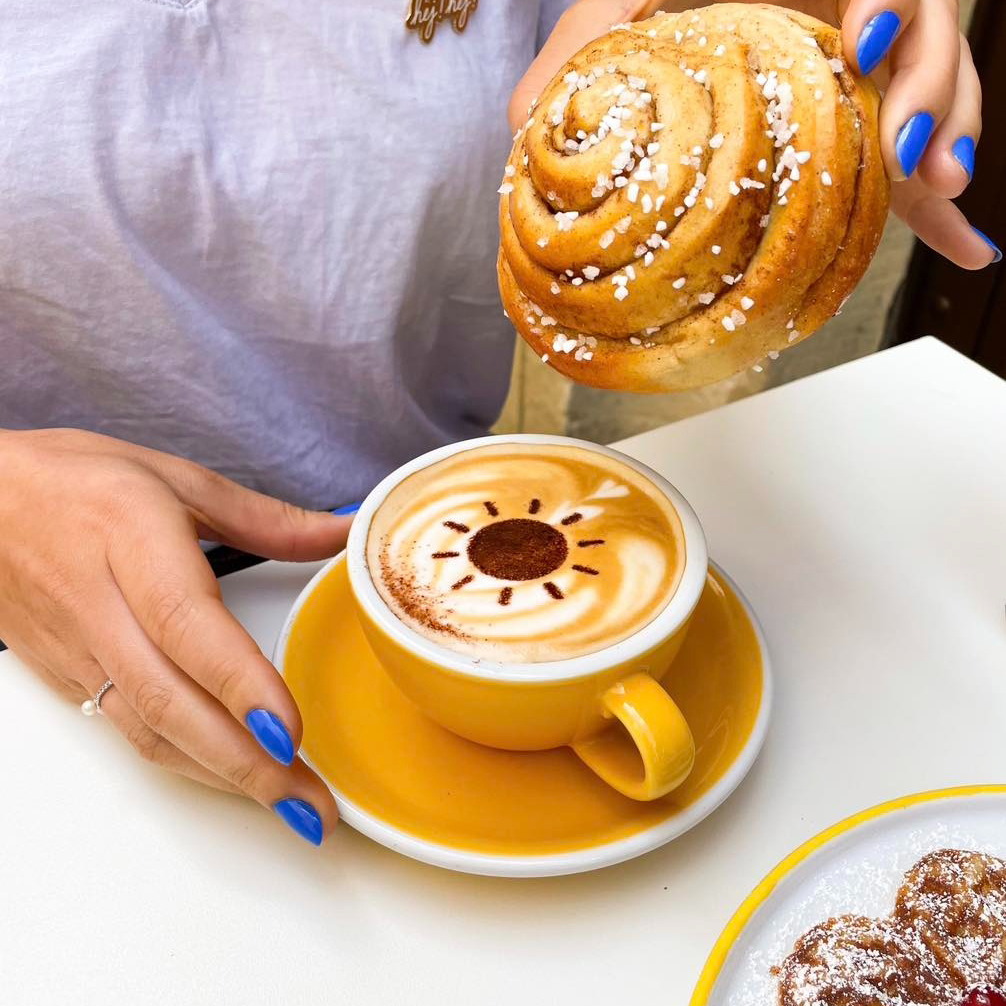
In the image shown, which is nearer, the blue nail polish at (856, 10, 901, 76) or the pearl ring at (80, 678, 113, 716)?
the blue nail polish at (856, 10, 901, 76)

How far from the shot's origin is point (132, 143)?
0.97m

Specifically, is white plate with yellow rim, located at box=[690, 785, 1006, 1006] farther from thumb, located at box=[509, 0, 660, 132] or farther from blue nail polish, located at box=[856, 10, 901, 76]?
thumb, located at box=[509, 0, 660, 132]

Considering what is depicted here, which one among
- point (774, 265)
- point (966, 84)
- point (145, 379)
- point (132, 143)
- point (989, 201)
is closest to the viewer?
point (774, 265)

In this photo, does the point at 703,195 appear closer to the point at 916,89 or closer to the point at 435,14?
the point at 916,89

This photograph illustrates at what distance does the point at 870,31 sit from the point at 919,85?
0.06 metres

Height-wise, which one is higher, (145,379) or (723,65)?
(723,65)

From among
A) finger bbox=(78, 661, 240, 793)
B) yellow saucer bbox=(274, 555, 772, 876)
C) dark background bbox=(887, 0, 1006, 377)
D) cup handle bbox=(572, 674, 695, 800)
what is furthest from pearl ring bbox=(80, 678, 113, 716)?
dark background bbox=(887, 0, 1006, 377)

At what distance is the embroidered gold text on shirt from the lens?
105cm

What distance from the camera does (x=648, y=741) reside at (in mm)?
638

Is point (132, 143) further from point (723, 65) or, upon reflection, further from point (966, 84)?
point (966, 84)

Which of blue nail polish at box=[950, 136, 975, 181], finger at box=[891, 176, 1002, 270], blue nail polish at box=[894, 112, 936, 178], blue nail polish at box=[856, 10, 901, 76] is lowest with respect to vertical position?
finger at box=[891, 176, 1002, 270]

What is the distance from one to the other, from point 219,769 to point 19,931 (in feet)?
0.56

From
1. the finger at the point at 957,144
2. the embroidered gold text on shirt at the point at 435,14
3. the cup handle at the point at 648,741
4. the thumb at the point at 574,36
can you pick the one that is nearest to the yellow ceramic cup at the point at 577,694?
the cup handle at the point at 648,741

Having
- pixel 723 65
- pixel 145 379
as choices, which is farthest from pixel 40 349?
pixel 723 65
